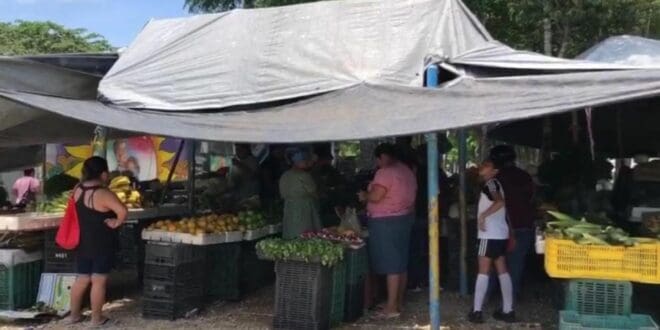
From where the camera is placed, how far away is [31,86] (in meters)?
6.55

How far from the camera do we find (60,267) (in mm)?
7406

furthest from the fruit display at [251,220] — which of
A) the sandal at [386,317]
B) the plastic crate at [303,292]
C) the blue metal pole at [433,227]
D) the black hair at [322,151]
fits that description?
the blue metal pole at [433,227]

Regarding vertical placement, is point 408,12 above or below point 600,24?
below

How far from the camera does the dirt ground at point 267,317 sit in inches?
266

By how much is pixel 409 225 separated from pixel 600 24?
7.11 m

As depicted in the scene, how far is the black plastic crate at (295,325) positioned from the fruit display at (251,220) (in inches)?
55.1

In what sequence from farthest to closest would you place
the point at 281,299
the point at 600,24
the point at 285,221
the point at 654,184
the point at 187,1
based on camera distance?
the point at 187,1
the point at 600,24
the point at 654,184
the point at 285,221
the point at 281,299

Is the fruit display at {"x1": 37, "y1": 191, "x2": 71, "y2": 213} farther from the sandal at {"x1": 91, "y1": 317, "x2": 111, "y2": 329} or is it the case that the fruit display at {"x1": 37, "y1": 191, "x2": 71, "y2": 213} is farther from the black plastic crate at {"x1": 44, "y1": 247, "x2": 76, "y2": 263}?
the sandal at {"x1": 91, "y1": 317, "x2": 111, "y2": 329}

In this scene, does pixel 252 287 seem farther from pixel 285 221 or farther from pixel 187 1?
A: pixel 187 1

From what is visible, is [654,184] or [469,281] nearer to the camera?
[469,281]

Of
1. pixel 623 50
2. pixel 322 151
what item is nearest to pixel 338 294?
pixel 322 151

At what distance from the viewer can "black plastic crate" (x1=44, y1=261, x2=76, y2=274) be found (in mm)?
7387

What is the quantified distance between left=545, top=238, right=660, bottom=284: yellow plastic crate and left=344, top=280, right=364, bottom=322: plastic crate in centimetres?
207

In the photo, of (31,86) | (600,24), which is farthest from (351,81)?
(600,24)
